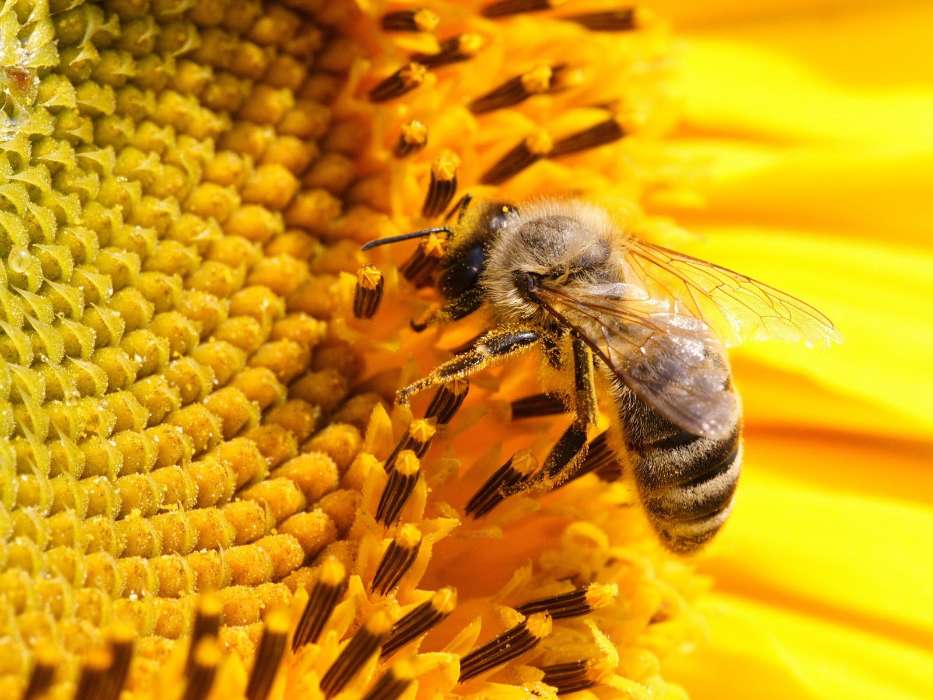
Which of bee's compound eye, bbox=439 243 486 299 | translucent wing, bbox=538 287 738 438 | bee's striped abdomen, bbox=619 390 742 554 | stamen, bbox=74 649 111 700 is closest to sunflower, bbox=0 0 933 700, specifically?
stamen, bbox=74 649 111 700

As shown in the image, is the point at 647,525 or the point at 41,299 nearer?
the point at 41,299

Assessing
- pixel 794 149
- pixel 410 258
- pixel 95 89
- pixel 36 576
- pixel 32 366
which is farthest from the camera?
pixel 794 149

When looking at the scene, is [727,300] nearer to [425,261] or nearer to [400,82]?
[425,261]

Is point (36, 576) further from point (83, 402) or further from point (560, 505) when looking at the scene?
point (560, 505)

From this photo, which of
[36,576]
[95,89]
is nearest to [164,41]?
[95,89]

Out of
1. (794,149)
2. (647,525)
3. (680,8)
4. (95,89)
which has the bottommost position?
(647,525)

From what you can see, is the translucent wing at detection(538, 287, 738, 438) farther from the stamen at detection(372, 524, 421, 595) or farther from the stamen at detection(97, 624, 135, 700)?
the stamen at detection(97, 624, 135, 700)

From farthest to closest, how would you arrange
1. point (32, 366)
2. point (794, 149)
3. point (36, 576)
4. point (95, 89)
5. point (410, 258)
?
point (794, 149) → point (410, 258) → point (95, 89) → point (32, 366) → point (36, 576)
